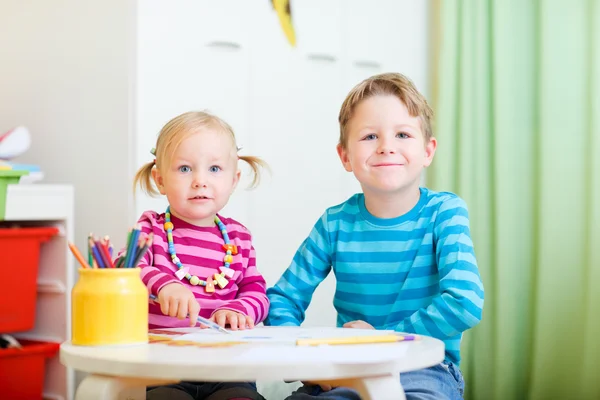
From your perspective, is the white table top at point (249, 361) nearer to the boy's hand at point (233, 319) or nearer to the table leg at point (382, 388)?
the table leg at point (382, 388)

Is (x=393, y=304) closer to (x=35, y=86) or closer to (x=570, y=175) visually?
(x=570, y=175)

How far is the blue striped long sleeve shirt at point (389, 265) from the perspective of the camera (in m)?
1.28

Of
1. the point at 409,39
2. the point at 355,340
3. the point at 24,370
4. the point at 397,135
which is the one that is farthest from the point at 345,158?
the point at 409,39

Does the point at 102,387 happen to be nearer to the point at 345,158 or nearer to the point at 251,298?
the point at 251,298

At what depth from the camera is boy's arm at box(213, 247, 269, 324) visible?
128cm

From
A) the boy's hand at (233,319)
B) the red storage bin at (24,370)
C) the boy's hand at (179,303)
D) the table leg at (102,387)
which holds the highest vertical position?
the boy's hand at (179,303)

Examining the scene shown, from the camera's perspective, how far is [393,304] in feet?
4.46

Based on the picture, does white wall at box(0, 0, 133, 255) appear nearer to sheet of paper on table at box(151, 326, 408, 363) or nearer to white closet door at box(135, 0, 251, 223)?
white closet door at box(135, 0, 251, 223)

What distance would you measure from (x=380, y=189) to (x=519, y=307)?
127 cm

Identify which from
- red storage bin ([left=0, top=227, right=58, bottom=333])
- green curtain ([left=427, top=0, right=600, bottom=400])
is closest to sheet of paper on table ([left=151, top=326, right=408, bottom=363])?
red storage bin ([left=0, top=227, right=58, bottom=333])

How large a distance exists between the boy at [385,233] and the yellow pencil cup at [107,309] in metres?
0.40

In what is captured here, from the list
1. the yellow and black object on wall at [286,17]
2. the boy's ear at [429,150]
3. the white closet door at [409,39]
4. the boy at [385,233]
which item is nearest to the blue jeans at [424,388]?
the boy at [385,233]

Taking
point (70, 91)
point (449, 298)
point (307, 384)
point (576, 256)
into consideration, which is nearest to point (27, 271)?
point (70, 91)

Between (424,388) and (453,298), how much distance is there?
164 millimetres
